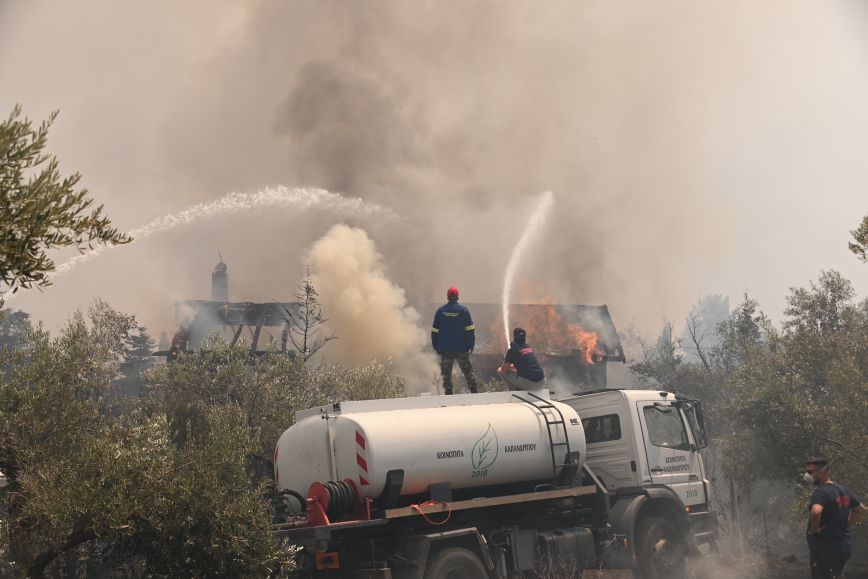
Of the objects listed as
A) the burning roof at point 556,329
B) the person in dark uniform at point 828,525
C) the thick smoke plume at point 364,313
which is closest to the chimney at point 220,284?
the thick smoke plume at point 364,313

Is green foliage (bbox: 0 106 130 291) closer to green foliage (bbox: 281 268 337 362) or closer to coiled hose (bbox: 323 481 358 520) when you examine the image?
coiled hose (bbox: 323 481 358 520)

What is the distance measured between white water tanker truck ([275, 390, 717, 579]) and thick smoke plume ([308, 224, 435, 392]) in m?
28.5

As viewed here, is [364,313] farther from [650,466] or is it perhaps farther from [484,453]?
[484,453]

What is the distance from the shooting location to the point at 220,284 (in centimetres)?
5859

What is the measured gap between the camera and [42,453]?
552 inches

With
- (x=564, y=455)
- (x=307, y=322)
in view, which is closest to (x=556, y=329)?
(x=307, y=322)

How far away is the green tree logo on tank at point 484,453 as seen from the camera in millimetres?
13742

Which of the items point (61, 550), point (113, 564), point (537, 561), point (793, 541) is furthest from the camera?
point (793, 541)

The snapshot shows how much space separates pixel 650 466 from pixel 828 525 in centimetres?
540

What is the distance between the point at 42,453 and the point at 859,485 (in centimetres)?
1953

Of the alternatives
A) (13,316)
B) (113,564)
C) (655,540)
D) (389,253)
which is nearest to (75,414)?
(113,564)

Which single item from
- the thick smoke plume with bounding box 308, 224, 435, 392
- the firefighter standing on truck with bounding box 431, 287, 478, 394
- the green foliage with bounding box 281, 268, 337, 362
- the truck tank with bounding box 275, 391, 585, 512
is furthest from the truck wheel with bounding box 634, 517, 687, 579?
the thick smoke plume with bounding box 308, 224, 435, 392

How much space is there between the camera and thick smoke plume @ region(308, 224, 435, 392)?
155 ft

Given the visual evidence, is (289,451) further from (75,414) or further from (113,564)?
(75,414)
